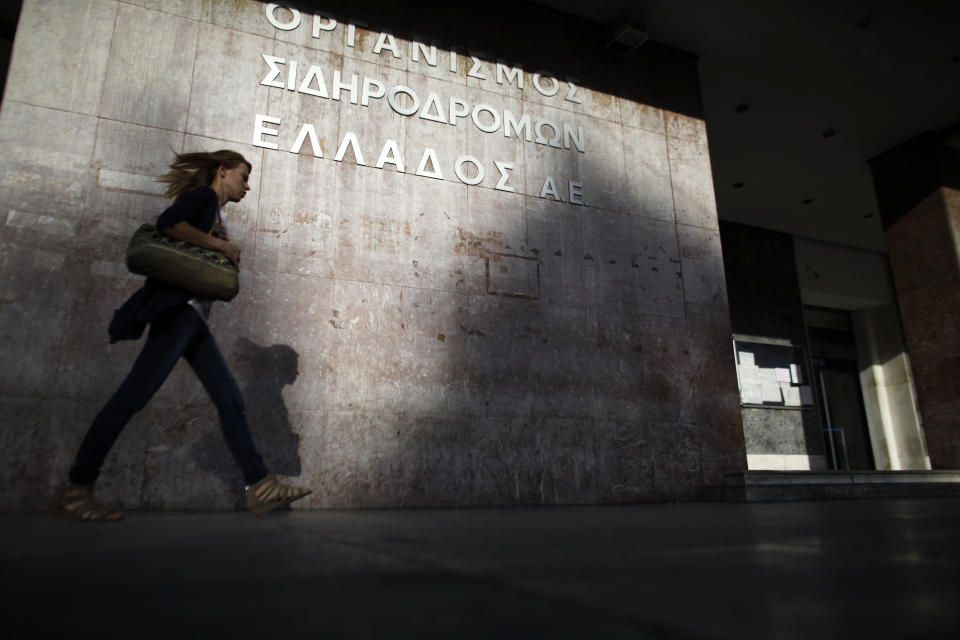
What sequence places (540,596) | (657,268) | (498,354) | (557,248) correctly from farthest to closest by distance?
(657,268) → (557,248) → (498,354) → (540,596)

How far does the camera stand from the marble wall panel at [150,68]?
4395 millimetres

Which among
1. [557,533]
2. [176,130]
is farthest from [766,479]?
[176,130]

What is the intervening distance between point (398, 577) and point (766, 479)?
195 inches

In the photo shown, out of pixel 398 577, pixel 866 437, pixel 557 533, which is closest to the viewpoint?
pixel 398 577

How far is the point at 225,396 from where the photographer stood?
9.50 ft

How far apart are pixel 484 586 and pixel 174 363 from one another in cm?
225

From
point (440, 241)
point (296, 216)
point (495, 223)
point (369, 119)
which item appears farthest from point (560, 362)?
point (369, 119)

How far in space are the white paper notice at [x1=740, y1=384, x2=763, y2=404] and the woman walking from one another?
710 centimetres

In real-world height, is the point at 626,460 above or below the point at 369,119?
below

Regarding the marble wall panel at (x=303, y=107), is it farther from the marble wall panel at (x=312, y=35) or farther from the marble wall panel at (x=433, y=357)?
the marble wall panel at (x=433, y=357)

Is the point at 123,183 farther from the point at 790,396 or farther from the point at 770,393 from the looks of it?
the point at 790,396

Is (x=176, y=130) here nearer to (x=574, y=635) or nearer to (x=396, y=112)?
(x=396, y=112)

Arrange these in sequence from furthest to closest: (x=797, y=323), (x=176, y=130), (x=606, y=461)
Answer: (x=797, y=323)
(x=606, y=461)
(x=176, y=130)

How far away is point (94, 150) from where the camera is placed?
422cm
